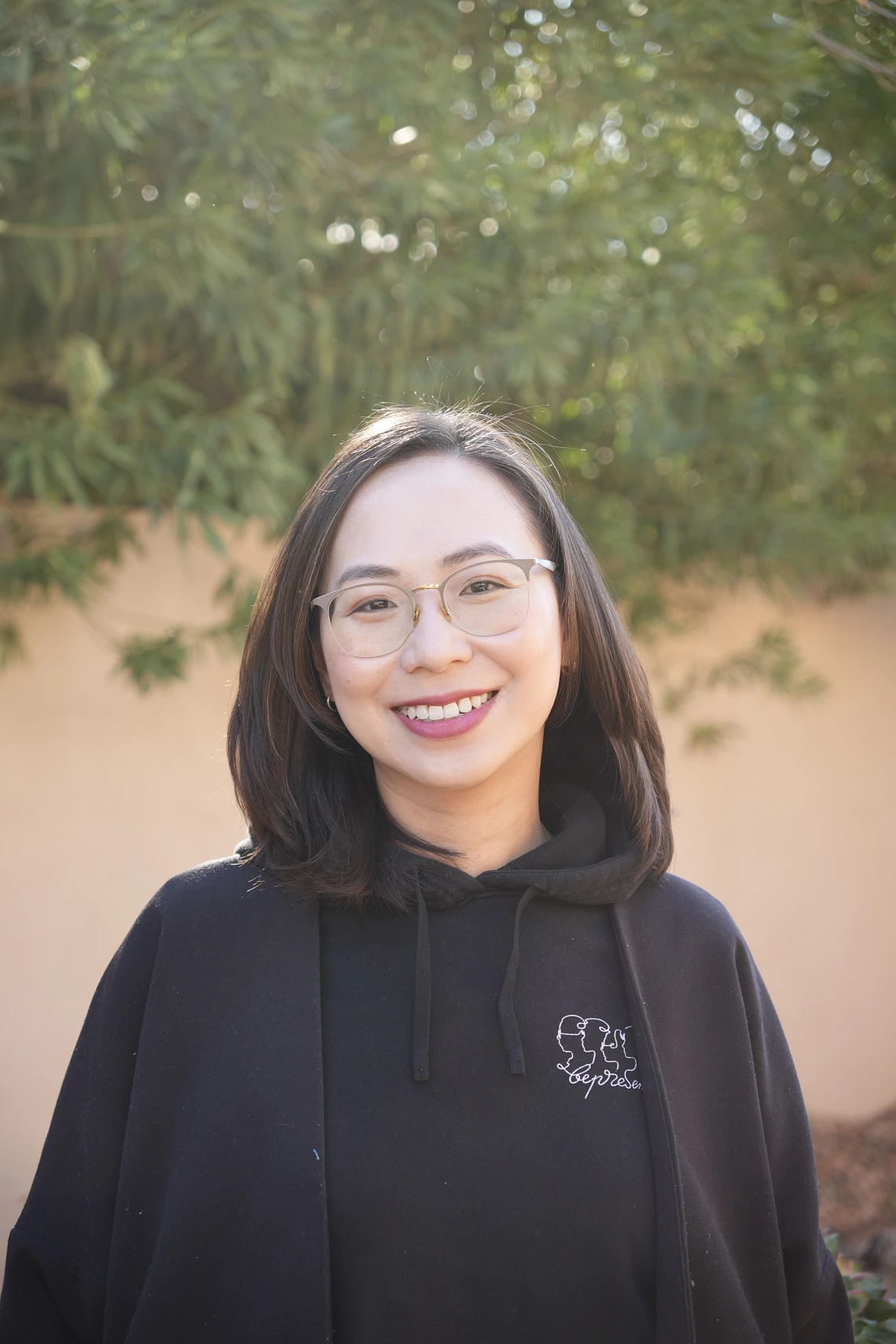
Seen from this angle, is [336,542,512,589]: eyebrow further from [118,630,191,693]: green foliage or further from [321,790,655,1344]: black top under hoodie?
[118,630,191,693]: green foliage

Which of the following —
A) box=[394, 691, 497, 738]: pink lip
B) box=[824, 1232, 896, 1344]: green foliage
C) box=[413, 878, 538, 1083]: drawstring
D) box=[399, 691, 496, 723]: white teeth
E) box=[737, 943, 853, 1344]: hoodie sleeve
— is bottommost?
box=[824, 1232, 896, 1344]: green foliage

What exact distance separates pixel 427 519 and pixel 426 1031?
0.67 m

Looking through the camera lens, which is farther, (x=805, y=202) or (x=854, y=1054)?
(x=854, y=1054)

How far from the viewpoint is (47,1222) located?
144cm

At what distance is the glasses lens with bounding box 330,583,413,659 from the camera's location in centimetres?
147

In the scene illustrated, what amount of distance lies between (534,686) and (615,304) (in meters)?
2.29

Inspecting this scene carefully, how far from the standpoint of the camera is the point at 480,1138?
1.40 m

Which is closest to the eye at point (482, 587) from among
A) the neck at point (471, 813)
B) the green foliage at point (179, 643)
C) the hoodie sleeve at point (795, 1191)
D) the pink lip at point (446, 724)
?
the pink lip at point (446, 724)

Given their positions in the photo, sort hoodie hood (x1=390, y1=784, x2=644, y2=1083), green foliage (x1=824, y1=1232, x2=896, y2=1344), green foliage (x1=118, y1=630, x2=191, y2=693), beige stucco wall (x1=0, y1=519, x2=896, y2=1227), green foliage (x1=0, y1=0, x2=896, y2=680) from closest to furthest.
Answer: hoodie hood (x1=390, y1=784, x2=644, y2=1083) → green foliage (x1=824, y1=1232, x2=896, y2=1344) → green foliage (x1=0, y1=0, x2=896, y2=680) → green foliage (x1=118, y1=630, x2=191, y2=693) → beige stucco wall (x1=0, y1=519, x2=896, y2=1227)

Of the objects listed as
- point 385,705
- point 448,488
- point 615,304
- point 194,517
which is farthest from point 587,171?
point 385,705

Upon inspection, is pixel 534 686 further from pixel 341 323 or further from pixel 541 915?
pixel 341 323

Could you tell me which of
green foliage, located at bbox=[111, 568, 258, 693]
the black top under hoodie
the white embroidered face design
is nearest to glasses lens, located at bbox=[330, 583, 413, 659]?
the black top under hoodie

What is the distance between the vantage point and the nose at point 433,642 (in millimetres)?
1435

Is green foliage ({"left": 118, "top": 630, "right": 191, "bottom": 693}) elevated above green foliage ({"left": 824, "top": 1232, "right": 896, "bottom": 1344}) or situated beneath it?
elevated above
